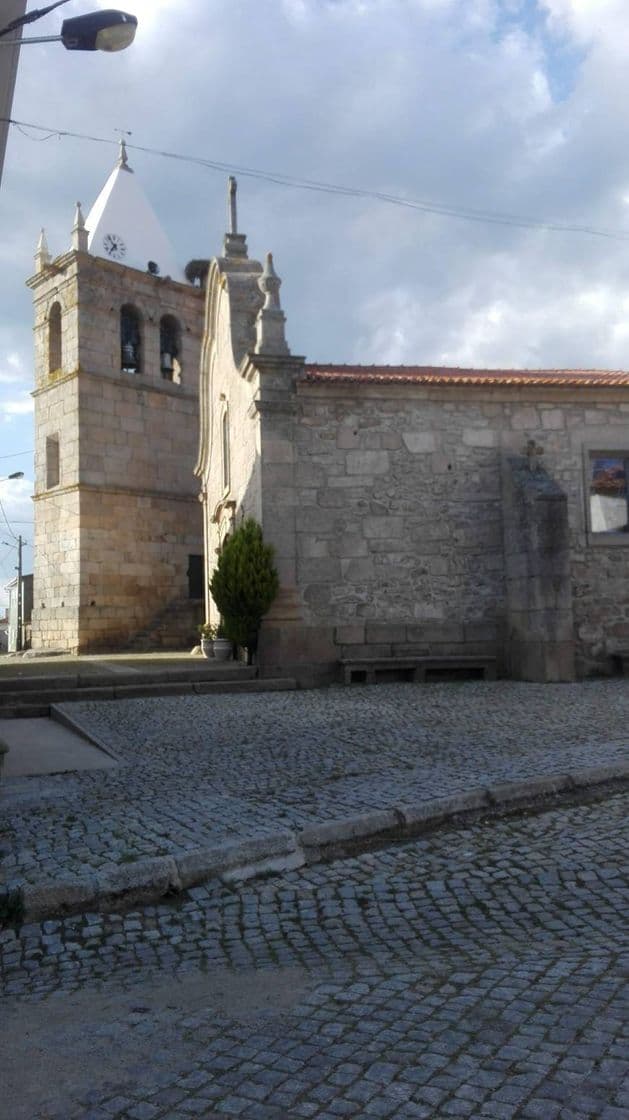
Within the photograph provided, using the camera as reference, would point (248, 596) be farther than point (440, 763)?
Yes

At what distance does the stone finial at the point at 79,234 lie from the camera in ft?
75.4

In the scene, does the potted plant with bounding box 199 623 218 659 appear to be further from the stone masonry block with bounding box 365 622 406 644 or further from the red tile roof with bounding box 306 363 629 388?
the red tile roof with bounding box 306 363 629 388

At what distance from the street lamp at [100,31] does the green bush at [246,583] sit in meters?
7.21

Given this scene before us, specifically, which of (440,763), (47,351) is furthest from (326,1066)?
(47,351)

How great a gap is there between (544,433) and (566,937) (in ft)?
37.0

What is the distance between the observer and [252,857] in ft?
15.9

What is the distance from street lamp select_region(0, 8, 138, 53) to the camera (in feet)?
21.7

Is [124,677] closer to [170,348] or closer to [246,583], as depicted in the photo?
[246,583]

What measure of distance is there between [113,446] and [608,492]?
43.9 ft

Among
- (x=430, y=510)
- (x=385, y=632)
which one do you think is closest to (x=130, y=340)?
(x=430, y=510)

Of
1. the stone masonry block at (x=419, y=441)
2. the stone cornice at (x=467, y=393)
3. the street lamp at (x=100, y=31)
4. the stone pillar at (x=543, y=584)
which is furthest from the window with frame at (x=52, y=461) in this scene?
the street lamp at (x=100, y=31)

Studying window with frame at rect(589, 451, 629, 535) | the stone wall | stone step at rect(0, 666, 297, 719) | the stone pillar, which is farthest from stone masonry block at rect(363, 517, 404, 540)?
window with frame at rect(589, 451, 629, 535)

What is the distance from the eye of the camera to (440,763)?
705 centimetres

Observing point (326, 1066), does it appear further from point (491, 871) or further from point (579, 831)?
point (579, 831)
